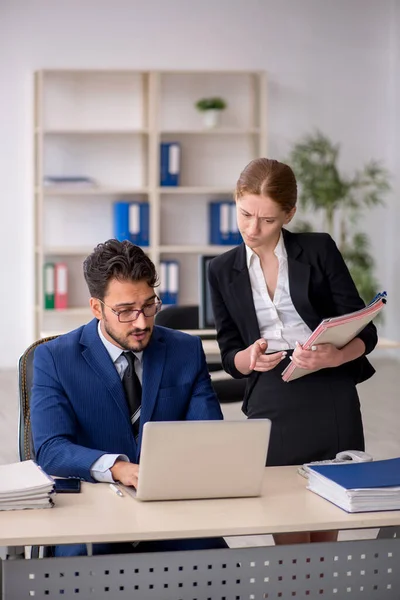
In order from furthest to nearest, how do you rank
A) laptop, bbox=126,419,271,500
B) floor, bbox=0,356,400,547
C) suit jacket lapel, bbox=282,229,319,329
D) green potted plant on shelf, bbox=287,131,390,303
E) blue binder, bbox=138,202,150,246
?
green potted plant on shelf, bbox=287,131,390,303, blue binder, bbox=138,202,150,246, floor, bbox=0,356,400,547, suit jacket lapel, bbox=282,229,319,329, laptop, bbox=126,419,271,500

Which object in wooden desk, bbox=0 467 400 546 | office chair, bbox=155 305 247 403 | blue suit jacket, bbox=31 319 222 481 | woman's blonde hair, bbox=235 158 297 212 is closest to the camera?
wooden desk, bbox=0 467 400 546

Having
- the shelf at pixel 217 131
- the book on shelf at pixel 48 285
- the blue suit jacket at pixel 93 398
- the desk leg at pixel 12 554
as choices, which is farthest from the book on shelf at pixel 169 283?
the desk leg at pixel 12 554

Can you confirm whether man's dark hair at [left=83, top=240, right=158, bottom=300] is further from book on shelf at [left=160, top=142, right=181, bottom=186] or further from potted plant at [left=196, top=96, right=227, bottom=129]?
potted plant at [left=196, top=96, right=227, bottom=129]

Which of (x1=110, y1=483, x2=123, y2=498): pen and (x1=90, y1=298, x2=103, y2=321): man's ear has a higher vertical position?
(x1=90, y1=298, x2=103, y2=321): man's ear

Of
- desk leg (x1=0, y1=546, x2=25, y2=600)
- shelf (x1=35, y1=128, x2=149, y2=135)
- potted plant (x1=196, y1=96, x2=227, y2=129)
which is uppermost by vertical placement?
potted plant (x1=196, y1=96, x2=227, y2=129)

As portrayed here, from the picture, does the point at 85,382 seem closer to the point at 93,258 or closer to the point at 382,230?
the point at 93,258

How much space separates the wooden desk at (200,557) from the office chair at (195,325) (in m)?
2.48

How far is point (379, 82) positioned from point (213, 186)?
70.6 inches

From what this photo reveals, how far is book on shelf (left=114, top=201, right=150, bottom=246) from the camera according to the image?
25.1 feet

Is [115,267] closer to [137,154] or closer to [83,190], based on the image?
[83,190]

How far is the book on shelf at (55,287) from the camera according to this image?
7.61 meters

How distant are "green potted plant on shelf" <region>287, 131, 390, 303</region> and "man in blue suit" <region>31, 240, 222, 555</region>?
17.6 feet

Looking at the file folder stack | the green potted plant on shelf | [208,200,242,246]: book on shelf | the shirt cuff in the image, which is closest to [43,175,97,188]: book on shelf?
[208,200,242,246]: book on shelf

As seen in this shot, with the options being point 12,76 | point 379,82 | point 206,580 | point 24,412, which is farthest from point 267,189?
point 379,82
